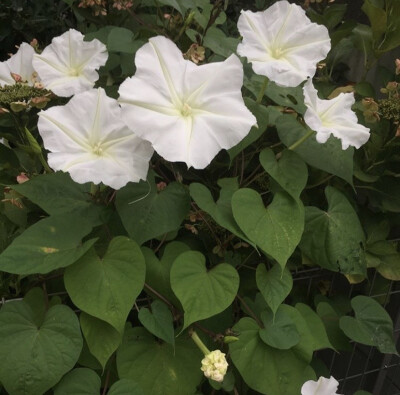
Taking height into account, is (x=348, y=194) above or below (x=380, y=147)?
below

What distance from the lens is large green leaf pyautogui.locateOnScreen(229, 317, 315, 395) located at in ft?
3.58

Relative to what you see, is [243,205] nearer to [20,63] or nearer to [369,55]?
[20,63]

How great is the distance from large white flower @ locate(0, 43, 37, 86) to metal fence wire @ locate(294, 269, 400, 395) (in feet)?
3.22

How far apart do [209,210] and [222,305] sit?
192 mm

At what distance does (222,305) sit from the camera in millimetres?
1012

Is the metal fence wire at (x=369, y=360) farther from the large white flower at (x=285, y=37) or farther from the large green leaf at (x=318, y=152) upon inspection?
the large white flower at (x=285, y=37)

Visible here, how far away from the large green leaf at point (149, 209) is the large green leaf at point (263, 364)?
0.27 m

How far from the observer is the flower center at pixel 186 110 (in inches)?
36.4

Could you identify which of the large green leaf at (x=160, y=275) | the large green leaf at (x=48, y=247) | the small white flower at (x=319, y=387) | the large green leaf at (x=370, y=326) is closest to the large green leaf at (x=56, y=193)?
the large green leaf at (x=48, y=247)

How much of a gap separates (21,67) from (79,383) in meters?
0.74

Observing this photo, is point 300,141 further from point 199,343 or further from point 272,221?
point 199,343

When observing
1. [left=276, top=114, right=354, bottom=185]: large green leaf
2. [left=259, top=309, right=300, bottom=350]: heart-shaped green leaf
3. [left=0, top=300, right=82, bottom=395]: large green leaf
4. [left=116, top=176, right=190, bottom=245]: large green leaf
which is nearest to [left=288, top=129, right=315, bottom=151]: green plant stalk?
[left=276, top=114, right=354, bottom=185]: large green leaf

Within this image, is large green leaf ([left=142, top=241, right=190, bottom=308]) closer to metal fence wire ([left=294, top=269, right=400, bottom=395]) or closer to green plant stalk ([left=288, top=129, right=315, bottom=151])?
green plant stalk ([left=288, top=129, right=315, bottom=151])

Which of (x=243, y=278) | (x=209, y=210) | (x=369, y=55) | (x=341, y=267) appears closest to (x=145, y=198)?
(x=209, y=210)
